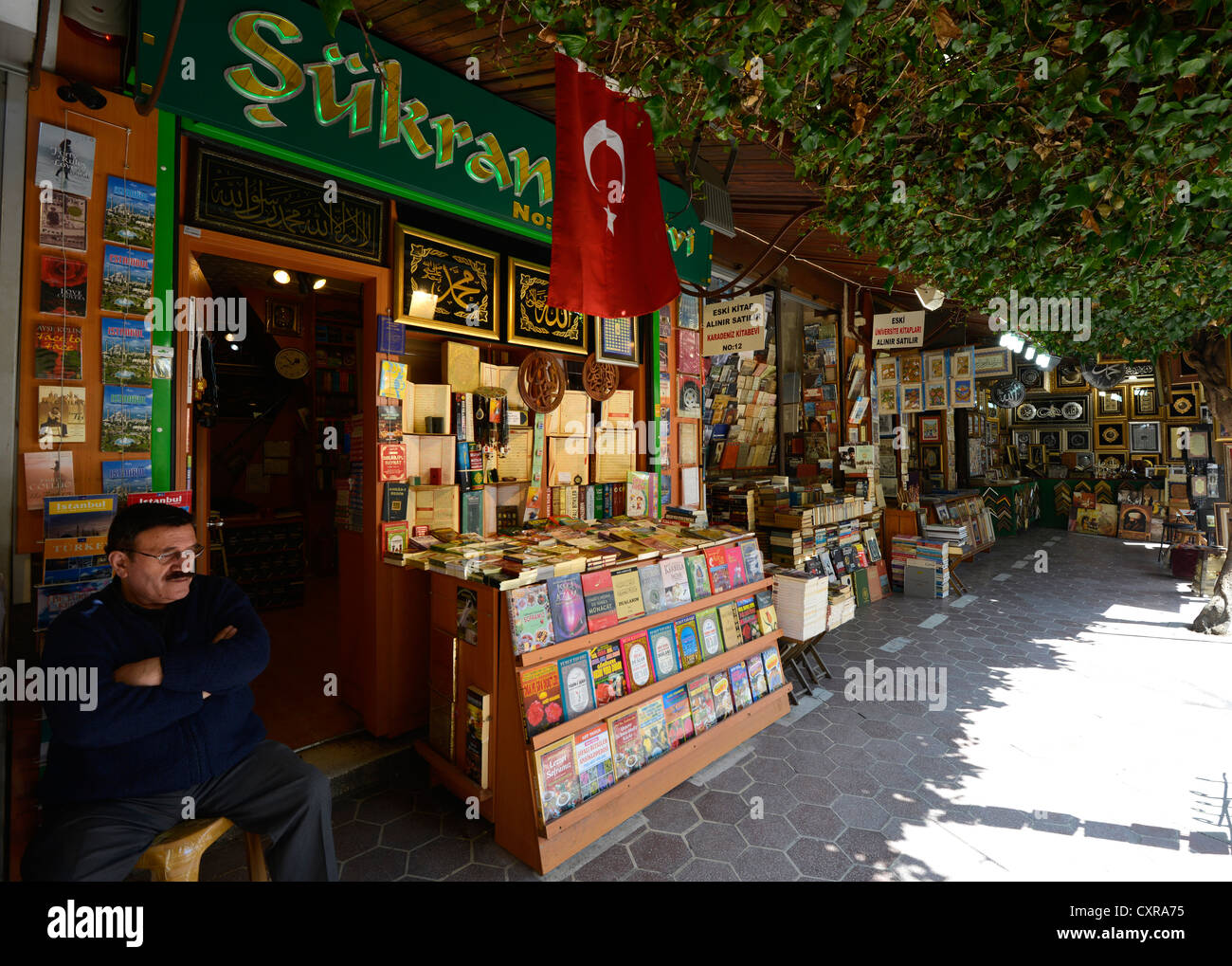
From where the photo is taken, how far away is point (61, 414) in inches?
97.5

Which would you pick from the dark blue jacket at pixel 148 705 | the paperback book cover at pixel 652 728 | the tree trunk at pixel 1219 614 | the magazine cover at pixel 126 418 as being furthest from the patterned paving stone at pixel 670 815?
the tree trunk at pixel 1219 614

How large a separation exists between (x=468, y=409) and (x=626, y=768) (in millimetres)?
2716

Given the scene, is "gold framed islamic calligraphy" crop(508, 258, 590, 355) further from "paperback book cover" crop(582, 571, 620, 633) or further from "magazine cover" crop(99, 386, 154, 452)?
"magazine cover" crop(99, 386, 154, 452)

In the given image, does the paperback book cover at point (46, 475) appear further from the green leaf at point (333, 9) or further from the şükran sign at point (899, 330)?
the şükran sign at point (899, 330)

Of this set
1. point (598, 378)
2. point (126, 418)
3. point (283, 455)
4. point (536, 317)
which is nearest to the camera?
point (126, 418)

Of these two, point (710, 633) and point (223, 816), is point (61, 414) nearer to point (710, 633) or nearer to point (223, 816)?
point (223, 816)

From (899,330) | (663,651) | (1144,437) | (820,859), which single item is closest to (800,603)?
(663,651)

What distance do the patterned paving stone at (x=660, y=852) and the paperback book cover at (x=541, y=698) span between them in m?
0.77

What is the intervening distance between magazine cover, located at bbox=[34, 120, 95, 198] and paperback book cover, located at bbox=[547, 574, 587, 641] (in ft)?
9.56

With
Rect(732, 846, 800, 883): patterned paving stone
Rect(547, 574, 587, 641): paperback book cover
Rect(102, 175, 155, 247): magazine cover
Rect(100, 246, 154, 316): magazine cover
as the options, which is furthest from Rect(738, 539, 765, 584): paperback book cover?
Rect(102, 175, 155, 247): magazine cover

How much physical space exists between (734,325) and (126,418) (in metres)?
4.77

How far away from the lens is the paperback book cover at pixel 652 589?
3471mm

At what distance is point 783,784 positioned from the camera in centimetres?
337

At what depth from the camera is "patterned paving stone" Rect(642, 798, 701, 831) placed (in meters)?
2.99
